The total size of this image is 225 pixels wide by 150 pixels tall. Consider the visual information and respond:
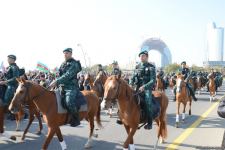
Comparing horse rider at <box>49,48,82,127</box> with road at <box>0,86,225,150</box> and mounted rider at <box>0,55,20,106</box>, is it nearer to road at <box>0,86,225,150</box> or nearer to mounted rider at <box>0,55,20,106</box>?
road at <box>0,86,225,150</box>

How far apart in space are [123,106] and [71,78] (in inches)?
63.4

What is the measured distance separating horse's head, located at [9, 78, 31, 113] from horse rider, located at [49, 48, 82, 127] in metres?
0.64

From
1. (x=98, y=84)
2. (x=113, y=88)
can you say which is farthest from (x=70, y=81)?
(x=98, y=84)

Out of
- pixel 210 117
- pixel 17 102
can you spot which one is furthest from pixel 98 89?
pixel 17 102

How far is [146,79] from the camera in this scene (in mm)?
8688

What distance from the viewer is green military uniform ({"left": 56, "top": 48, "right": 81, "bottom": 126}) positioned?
862 cm

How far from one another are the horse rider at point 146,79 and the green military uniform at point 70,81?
1441 millimetres

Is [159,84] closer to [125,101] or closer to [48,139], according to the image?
[125,101]

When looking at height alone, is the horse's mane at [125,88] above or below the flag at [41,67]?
below

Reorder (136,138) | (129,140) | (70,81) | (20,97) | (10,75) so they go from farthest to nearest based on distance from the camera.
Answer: (136,138) → (10,75) → (70,81) → (20,97) → (129,140)

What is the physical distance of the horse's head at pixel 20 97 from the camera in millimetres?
8039

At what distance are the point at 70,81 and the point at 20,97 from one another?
1.34 metres

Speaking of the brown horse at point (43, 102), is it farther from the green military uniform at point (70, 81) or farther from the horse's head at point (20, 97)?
the green military uniform at point (70, 81)

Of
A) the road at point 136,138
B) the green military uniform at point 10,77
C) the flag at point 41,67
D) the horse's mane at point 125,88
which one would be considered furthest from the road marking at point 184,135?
the flag at point 41,67
